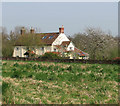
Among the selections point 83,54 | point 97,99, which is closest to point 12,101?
point 97,99

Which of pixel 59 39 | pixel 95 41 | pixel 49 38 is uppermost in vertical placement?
pixel 49 38

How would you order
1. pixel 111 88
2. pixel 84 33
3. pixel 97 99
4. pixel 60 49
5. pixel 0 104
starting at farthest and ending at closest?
1. pixel 84 33
2. pixel 60 49
3. pixel 111 88
4. pixel 97 99
5. pixel 0 104

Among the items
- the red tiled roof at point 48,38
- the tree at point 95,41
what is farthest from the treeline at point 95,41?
the red tiled roof at point 48,38

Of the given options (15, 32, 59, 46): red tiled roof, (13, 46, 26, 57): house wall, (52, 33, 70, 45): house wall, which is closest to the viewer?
(52, 33, 70, 45): house wall

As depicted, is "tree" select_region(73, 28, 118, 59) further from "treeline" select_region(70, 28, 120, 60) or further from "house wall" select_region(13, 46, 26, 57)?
"house wall" select_region(13, 46, 26, 57)

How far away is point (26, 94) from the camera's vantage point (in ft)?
26.2

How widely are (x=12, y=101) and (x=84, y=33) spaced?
1502 inches

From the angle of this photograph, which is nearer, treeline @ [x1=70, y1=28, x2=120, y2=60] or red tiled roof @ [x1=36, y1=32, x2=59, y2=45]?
treeline @ [x1=70, y1=28, x2=120, y2=60]

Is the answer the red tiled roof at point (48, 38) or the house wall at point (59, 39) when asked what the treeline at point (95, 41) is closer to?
the house wall at point (59, 39)

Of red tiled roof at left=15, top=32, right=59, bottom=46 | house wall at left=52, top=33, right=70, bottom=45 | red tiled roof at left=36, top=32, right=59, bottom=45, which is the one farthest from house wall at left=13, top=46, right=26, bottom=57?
house wall at left=52, top=33, right=70, bottom=45

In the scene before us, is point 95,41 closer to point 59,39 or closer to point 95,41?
point 95,41

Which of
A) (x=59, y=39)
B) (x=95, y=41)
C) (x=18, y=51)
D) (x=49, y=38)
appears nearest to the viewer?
(x=95, y=41)

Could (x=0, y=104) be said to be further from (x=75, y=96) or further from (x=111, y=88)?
(x=111, y=88)

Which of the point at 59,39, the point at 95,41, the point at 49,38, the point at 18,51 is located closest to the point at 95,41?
the point at 95,41
